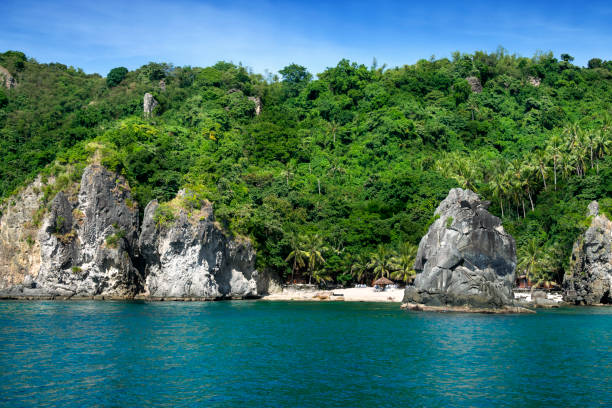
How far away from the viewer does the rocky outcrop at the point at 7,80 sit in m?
108

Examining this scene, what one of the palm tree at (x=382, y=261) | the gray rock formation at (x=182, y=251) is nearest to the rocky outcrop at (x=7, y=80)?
Result: the gray rock formation at (x=182, y=251)

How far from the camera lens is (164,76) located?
120 meters

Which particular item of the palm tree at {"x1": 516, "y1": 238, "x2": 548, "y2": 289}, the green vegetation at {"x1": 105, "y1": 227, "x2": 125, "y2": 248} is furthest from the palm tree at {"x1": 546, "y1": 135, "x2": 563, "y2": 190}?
the green vegetation at {"x1": 105, "y1": 227, "x2": 125, "y2": 248}

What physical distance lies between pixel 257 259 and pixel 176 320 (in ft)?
85.5

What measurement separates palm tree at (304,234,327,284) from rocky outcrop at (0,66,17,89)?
72.5 meters

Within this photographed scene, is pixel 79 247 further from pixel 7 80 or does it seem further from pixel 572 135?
pixel 572 135

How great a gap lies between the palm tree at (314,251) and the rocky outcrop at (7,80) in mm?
72482

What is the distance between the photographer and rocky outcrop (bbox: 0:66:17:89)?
10781 cm

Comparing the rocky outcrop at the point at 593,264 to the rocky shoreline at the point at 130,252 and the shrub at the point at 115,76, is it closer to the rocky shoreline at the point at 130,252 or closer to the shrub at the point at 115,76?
the rocky shoreline at the point at 130,252

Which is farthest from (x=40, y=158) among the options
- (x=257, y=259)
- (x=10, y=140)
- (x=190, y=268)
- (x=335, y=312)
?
(x=335, y=312)

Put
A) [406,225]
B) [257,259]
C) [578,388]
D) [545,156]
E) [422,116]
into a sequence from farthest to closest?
[422,116] < [545,156] < [406,225] < [257,259] < [578,388]

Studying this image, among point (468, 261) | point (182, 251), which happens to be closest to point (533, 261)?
point (468, 261)

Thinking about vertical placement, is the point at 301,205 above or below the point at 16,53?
below

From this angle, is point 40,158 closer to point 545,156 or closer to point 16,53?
point 16,53
